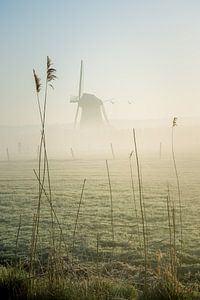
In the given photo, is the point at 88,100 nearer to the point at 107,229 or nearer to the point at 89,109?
the point at 89,109

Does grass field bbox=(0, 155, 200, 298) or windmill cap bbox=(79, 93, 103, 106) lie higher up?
windmill cap bbox=(79, 93, 103, 106)

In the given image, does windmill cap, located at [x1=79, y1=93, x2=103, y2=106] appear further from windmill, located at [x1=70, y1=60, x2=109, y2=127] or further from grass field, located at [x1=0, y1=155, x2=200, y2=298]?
grass field, located at [x1=0, y1=155, x2=200, y2=298]

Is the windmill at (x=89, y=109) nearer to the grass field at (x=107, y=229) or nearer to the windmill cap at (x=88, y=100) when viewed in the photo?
the windmill cap at (x=88, y=100)

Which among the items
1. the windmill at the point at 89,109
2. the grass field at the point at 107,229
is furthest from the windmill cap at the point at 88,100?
the grass field at the point at 107,229

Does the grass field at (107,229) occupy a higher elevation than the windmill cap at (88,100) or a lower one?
lower

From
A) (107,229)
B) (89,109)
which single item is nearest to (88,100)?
(89,109)

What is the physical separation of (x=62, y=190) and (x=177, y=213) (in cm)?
878

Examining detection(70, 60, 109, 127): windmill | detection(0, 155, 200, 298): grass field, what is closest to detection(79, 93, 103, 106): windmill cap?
detection(70, 60, 109, 127): windmill

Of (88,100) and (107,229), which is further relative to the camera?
(88,100)

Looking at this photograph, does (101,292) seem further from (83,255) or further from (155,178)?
(155,178)

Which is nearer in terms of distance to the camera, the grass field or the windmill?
the grass field

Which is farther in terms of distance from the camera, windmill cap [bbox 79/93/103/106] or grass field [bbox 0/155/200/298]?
windmill cap [bbox 79/93/103/106]

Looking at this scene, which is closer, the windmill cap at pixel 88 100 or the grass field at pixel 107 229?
the grass field at pixel 107 229

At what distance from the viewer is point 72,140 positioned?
383 feet
